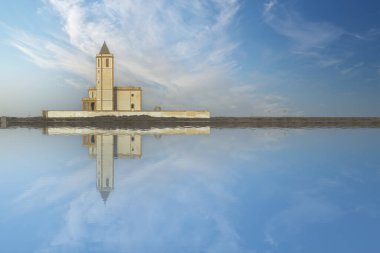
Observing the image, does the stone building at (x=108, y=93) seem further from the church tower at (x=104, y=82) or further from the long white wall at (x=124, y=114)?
the long white wall at (x=124, y=114)

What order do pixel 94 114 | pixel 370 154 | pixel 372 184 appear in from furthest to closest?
pixel 94 114, pixel 370 154, pixel 372 184

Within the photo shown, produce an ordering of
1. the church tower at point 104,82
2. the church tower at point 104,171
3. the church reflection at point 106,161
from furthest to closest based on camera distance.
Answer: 1. the church tower at point 104,82
2. the church reflection at point 106,161
3. the church tower at point 104,171

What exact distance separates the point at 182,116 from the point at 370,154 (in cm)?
3826

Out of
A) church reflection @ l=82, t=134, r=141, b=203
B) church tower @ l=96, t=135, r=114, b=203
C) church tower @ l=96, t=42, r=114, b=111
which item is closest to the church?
church tower @ l=96, t=42, r=114, b=111

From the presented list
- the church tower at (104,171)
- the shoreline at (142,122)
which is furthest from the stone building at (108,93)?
the church tower at (104,171)

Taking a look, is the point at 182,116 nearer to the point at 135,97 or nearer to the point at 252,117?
the point at 135,97

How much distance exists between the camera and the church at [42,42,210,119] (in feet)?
170

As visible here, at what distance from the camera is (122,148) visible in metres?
19.1

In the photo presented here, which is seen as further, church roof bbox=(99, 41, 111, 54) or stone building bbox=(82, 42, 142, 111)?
church roof bbox=(99, 41, 111, 54)

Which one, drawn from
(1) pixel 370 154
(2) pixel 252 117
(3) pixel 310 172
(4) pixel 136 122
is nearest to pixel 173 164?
(3) pixel 310 172

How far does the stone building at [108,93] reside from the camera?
2045 inches

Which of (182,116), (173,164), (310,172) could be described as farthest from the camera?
(182,116)

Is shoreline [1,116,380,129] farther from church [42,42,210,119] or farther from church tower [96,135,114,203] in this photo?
church tower [96,135,114,203]

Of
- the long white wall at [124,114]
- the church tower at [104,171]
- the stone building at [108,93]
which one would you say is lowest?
the church tower at [104,171]
